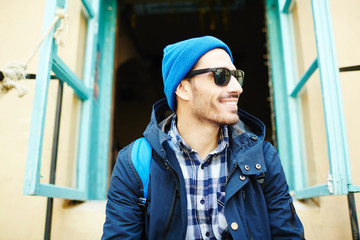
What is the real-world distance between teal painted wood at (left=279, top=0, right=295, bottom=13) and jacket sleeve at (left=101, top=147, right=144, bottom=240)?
1956 millimetres

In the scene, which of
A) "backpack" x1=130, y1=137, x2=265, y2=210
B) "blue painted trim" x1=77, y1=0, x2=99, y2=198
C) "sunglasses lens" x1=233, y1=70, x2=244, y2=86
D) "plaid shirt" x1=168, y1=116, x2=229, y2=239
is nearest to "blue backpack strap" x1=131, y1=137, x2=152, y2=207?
"backpack" x1=130, y1=137, x2=265, y2=210

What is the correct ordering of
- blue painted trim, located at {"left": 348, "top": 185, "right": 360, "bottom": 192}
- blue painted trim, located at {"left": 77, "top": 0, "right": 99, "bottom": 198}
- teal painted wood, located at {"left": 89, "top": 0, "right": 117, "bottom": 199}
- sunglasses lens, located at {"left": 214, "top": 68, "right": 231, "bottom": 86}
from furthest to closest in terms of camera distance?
teal painted wood, located at {"left": 89, "top": 0, "right": 117, "bottom": 199} < blue painted trim, located at {"left": 77, "top": 0, "right": 99, "bottom": 198} < sunglasses lens, located at {"left": 214, "top": 68, "right": 231, "bottom": 86} < blue painted trim, located at {"left": 348, "top": 185, "right": 360, "bottom": 192}

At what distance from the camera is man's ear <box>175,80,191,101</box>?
1987 millimetres

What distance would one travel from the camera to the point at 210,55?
1.93m

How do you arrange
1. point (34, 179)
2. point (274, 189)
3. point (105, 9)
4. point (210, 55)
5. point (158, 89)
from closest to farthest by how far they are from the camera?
point (34, 179) < point (274, 189) < point (210, 55) < point (105, 9) < point (158, 89)

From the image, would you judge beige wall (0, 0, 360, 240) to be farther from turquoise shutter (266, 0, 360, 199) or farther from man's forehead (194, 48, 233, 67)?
man's forehead (194, 48, 233, 67)

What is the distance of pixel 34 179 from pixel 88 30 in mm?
1578

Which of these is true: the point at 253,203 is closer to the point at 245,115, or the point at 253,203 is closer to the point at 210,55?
the point at 245,115

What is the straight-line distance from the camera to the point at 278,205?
5.37 feet

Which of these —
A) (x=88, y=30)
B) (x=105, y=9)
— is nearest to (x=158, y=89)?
(x=105, y=9)

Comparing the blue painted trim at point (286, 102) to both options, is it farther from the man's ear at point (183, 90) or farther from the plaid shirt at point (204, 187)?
the man's ear at point (183, 90)

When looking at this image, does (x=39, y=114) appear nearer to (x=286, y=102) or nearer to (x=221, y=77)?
(x=221, y=77)

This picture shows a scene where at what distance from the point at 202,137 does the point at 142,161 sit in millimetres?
449

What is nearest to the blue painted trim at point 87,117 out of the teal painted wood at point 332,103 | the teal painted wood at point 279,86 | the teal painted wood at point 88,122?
the teal painted wood at point 88,122
